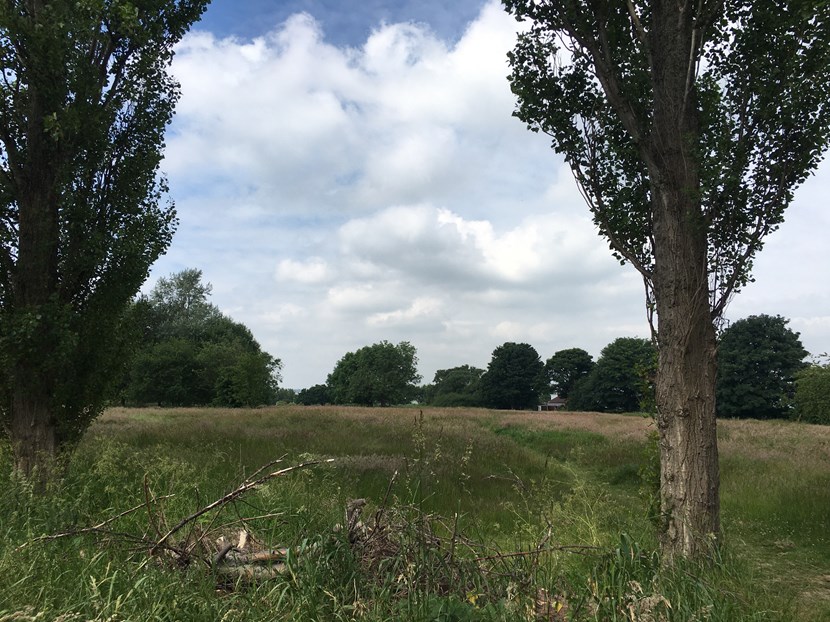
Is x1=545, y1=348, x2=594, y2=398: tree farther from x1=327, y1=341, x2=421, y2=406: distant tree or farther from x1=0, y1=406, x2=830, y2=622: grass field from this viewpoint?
x1=0, y1=406, x2=830, y2=622: grass field

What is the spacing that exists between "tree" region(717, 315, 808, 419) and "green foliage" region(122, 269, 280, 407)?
49643 mm

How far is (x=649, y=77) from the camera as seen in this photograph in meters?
6.23

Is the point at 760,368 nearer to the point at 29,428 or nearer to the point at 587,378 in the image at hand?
the point at 587,378

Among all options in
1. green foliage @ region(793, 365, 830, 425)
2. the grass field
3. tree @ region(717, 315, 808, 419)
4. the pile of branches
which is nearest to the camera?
the grass field

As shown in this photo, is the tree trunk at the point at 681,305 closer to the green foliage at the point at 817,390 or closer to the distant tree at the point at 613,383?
the green foliage at the point at 817,390

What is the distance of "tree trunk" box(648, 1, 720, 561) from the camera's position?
16.5 ft

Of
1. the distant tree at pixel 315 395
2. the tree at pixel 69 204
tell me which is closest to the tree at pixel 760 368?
the tree at pixel 69 204

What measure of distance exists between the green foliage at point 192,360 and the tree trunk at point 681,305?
151 ft

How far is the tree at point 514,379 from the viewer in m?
82.8

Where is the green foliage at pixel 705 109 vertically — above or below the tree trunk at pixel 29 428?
above

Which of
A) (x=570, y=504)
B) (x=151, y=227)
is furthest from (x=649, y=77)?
(x=151, y=227)

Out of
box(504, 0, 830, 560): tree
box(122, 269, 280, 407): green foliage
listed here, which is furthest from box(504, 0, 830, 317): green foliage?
box(122, 269, 280, 407): green foliage

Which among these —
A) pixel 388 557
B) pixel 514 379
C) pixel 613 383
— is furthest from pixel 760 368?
pixel 388 557

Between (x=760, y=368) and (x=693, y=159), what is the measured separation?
2418 inches
